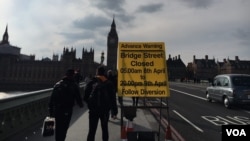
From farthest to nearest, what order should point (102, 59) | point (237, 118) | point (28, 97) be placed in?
1. point (102, 59)
2. point (237, 118)
3. point (28, 97)

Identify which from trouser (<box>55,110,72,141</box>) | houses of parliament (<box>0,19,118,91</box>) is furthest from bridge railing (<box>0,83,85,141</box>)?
houses of parliament (<box>0,19,118,91</box>)

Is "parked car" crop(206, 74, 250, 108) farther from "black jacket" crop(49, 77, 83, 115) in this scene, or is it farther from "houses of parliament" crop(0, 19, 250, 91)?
"houses of parliament" crop(0, 19, 250, 91)

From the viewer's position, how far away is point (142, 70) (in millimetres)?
8344

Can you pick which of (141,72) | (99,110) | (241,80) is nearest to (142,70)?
(141,72)

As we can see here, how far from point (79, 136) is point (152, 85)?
2.76 m

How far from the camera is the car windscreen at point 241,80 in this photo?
53.7 feet

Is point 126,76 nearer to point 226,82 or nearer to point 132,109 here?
point 132,109

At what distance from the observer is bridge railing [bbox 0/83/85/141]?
7.56 metres

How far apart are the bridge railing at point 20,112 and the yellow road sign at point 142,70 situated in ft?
10.3

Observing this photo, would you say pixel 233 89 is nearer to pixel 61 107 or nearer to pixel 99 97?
pixel 99 97

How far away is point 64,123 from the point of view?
667cm

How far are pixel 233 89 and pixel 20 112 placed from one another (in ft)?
39.2

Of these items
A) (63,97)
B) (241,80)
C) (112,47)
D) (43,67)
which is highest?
(112,47)

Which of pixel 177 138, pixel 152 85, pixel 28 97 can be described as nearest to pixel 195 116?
pixel 177 138
